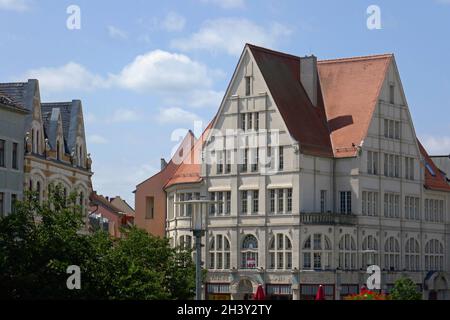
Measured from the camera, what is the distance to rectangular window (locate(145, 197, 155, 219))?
109625mm

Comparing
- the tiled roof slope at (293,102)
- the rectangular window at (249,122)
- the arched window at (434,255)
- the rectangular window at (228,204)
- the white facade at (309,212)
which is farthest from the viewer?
the arched window at (434,255)

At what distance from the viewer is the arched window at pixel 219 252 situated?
97.2 m

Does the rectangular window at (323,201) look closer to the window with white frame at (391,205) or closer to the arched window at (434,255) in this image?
the window with white frame at (391,205)

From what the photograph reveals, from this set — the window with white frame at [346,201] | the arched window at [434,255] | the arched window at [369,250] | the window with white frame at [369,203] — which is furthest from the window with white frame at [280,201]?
the arched window at [434,255]

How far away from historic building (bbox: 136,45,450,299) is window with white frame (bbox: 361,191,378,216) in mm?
103

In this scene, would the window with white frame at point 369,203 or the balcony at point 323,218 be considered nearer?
the balcony at point 323,218

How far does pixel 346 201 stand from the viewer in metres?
97.7

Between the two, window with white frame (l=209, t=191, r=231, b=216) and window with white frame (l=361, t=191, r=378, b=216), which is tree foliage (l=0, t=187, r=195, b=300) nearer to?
window with white frame (l=209, t=191, r=231, b=216)

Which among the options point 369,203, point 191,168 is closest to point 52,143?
point 191,168

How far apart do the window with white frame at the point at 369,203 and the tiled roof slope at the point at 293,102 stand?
14.6 feet

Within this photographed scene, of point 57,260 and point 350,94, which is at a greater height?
point 350,94

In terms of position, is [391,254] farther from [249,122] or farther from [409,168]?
[249,122]

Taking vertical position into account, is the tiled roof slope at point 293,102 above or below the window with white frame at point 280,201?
above

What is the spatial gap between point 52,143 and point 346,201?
94.5 ft
